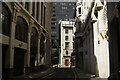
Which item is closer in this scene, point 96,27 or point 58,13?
point 96,27

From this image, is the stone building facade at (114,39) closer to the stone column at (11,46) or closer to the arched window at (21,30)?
the stone column at (11,46)

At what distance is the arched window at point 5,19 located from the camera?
66.0 ft

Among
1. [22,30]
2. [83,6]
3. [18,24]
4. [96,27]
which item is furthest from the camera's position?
[83,6]

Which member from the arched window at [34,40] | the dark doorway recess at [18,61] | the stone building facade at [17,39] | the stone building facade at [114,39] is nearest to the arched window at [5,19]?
the stone building facade at [17,39]

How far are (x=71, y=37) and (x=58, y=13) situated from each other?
43546 mm

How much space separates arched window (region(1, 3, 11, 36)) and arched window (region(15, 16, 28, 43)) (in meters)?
2.74

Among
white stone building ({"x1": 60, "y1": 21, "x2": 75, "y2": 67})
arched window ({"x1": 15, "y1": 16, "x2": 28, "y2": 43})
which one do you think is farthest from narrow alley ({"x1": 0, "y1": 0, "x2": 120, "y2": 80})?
white stone building ({"x1": 60, "y1": 21, "x2": 75, "y2": 67})

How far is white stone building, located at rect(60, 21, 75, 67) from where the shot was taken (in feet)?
235

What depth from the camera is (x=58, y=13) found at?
373 feet

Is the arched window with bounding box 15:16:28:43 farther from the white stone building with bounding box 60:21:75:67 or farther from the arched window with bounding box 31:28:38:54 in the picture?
the white stone building with bounding box 60:21:75:67

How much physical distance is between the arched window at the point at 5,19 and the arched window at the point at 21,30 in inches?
108

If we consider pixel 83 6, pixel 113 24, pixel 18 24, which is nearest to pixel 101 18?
pixel 113 24

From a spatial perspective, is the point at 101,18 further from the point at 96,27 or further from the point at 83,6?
the point at 83,6

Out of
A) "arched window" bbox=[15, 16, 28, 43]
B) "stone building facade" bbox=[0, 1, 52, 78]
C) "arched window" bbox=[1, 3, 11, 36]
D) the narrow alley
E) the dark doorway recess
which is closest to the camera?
the narrow alley
